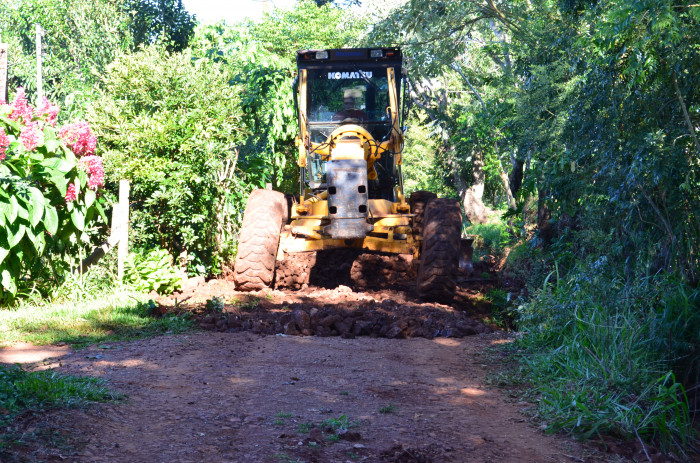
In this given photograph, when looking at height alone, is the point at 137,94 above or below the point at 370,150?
above

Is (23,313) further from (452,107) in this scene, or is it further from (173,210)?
(452,107)

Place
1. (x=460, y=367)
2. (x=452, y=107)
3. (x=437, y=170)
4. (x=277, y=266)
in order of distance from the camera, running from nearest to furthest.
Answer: (x=460, y=367)
(x=277, y=266)
(x=452, y=107)
(x=437, y=170)

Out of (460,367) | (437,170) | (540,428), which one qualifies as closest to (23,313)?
(460,367)

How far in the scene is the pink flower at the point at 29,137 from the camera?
7.68 metres

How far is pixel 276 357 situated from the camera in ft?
21.7

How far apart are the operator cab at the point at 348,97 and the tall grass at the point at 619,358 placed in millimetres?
4945

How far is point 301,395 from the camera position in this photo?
17.5ft

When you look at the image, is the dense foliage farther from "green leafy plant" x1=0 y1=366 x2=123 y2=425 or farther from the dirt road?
"green leafy plant" x1=0 y1=366 x2=123 y2=425

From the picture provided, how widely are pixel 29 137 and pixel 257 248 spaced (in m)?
3.45

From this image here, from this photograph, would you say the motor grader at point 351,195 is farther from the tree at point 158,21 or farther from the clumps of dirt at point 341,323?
the tree at point 158,21

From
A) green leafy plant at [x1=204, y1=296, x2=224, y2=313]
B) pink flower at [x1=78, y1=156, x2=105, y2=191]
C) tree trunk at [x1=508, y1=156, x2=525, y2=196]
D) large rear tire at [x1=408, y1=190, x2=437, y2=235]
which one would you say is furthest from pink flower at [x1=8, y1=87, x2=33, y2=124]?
tree trunk at [x1=508, y1=156, x2=525, y2=196]

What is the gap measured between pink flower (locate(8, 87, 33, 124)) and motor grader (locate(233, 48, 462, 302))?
129 inches

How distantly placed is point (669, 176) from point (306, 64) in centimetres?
643

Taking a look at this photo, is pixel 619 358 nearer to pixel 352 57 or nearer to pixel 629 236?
pixel 629 236
